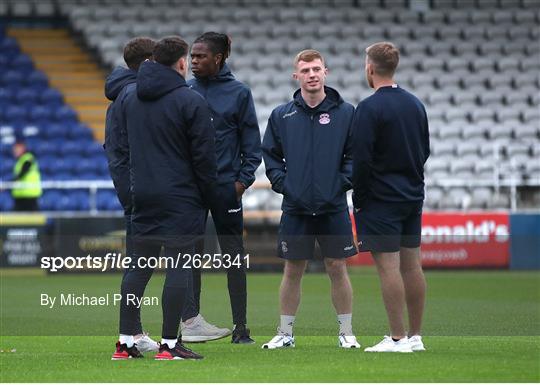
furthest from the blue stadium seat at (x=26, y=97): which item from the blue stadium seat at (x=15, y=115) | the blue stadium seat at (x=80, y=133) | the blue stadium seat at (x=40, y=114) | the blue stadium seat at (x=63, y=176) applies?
the blue stadium seat at (x=63, y=176)

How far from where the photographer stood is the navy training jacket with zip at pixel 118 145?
8.52 metres

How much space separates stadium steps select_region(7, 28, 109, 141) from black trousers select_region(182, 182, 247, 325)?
1758 centimetres

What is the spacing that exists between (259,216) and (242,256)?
38.0 ft

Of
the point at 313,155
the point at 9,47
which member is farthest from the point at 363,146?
the point at 9,47

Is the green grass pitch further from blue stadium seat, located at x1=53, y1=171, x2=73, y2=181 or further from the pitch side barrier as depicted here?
blue stadium seat, located at x1=53, y1=171, x2=73, y2=181

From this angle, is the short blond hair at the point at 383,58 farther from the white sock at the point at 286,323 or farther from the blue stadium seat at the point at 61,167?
the blue stadium seat at the point at 61,167

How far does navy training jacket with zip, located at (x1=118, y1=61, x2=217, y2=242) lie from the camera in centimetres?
754

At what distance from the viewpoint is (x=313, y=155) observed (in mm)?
8508

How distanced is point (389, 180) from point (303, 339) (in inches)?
74.4

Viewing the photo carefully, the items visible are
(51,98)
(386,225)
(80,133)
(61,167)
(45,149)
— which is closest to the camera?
(386,225)

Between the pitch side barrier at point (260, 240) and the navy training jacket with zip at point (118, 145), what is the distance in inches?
438

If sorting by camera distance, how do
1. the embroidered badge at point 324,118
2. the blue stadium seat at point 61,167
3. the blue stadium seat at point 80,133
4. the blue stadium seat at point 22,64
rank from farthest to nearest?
the blue stadium seat at point 22,64 < the blue stadium seat at point 80,133 < the blue stadium seat at point 61,167 < the embroidered badge at point 324,118

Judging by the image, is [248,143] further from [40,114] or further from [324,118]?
[40,114]

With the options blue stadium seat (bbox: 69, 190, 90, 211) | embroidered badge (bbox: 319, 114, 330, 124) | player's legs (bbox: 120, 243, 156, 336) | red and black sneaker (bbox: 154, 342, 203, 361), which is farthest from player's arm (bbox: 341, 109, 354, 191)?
blue stadium seat (bbox: 69, 190, 90, 211)
